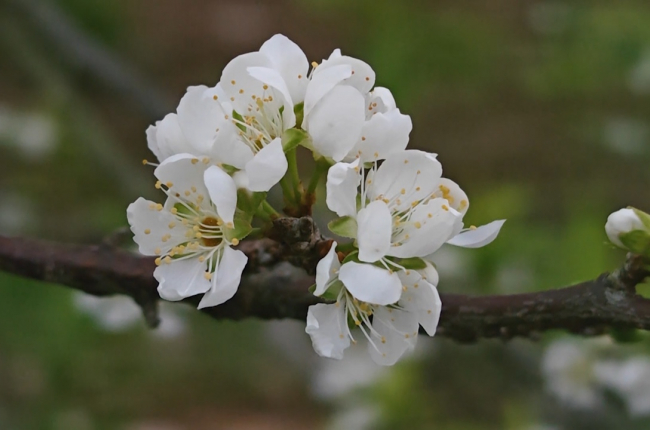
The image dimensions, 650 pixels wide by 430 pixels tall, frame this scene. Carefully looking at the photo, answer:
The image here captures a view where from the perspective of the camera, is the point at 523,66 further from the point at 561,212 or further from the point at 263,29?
the point at 263,29

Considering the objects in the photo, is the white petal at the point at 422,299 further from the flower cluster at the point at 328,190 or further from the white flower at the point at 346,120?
the white flower at the point at 346,120

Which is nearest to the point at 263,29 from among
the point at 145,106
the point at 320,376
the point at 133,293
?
the point at 145,106

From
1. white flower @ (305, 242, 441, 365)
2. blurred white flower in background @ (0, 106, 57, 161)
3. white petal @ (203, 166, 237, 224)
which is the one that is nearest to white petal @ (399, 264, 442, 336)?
white flower @ (305, 242, 441, 365)

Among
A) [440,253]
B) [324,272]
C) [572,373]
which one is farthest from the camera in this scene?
[440,253]

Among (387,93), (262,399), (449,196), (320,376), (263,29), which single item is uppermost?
(387,93)

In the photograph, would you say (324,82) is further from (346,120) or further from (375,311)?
(375,311)

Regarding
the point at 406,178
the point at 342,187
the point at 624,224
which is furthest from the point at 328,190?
the point at 624,224

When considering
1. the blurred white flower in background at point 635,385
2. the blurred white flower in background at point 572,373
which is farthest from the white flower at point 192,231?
the blurred white flower in background at point 572,373
